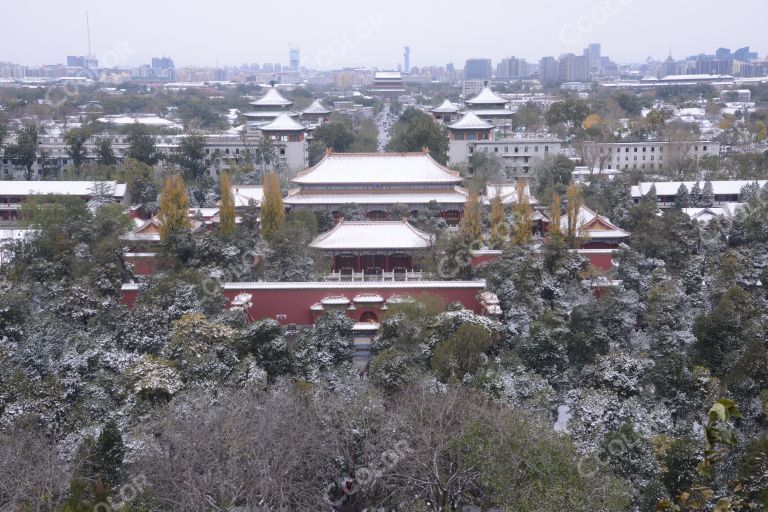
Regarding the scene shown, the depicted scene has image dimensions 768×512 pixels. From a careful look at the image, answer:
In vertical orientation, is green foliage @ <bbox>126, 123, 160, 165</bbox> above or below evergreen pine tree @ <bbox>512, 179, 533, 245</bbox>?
above

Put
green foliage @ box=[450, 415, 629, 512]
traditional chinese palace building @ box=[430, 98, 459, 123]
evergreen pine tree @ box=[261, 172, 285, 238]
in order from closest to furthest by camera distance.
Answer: green foliage @ box=[450, 415, 629, 512] → evergreen pine tree @ box=[261, 172, 285, 238] → traditional chinese palace building @ box=[430, 98, 459, 123]

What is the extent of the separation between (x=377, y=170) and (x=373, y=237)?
5.81 meters

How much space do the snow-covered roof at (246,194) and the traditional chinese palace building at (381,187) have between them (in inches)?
48.7

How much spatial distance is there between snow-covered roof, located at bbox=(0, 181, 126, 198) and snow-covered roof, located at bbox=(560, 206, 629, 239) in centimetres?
1400

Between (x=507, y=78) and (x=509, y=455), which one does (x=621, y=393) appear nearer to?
(x=509, y=455)

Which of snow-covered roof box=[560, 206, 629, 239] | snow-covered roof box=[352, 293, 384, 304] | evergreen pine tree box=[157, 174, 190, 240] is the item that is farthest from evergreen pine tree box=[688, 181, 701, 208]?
evergreen pine tree box=[157, 174, 190, 240]

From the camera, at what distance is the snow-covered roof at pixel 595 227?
19609mm

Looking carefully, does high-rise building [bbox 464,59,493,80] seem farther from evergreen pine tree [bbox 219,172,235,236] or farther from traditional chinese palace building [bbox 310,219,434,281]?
traditional chinese palace building [bbox 310,219,434,281]

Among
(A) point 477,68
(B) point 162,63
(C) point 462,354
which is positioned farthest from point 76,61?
(C) point 462,354

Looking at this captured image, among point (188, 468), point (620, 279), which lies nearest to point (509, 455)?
point (188, 468)

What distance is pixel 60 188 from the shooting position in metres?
25.9

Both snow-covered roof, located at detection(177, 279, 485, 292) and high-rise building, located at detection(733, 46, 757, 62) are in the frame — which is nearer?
snow-covered roof, located at detection(177, 279, 485, 292)

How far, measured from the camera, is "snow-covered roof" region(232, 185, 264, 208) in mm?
23734

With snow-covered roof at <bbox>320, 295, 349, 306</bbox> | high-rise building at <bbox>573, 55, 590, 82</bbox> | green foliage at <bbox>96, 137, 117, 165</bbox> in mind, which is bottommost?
snow-covered roof at <bbox>320, 295, 349, 306</bbox>
